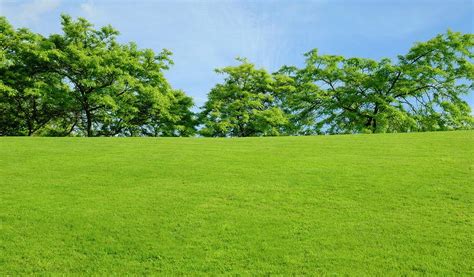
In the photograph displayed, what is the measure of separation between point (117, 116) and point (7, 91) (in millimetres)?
7970

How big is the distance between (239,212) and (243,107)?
92.9 feet

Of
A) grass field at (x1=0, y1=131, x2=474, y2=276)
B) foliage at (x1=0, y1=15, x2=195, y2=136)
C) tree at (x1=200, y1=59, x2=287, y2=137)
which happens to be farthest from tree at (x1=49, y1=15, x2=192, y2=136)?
grass field at (x1=0, y1=131, x2=474, y2=276)

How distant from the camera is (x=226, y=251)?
5.76 meters

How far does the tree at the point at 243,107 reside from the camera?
3366 cm

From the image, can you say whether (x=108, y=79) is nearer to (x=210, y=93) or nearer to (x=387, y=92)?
(x=210, y=93)

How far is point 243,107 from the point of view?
115 feet

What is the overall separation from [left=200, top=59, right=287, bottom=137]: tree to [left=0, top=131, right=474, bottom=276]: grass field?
22.1m

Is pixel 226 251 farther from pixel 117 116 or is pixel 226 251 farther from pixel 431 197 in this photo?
pixel 117 116

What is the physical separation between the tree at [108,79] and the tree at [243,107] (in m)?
3.93

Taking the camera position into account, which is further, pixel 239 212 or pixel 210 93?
pixel 210 93

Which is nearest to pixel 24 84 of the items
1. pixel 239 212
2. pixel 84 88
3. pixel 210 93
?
pixel 84 88

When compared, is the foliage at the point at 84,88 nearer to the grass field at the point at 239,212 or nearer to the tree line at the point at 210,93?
the tree line at the point at 210,93

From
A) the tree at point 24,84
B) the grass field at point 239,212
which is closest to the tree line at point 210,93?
the tree at point 24,84

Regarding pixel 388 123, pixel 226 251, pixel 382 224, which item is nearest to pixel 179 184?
pixel 226 251
